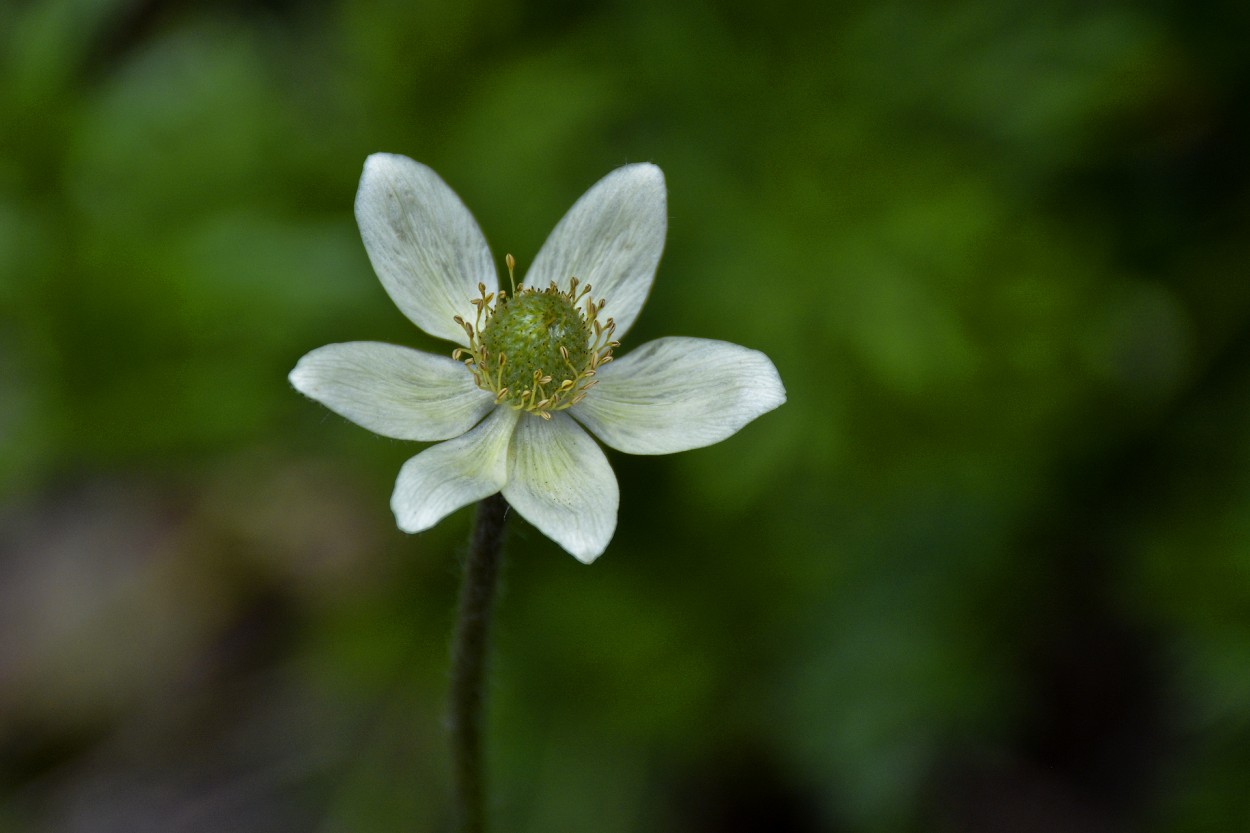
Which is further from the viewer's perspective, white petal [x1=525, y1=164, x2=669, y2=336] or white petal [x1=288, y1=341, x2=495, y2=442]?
white petal [x1=525, y1=164, x2=669, y2=336]

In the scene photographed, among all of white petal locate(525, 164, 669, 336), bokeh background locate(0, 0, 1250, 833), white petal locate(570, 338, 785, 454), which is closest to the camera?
white petal locate(570, 338, 785, 454)

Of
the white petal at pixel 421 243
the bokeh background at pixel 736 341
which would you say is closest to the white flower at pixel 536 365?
the white petal at pixel 421 243

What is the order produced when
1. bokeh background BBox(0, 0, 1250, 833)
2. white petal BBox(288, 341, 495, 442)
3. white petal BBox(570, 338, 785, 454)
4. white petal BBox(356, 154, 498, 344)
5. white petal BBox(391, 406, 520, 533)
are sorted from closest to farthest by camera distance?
white petal BBox(391, 406, 520, 533)
white petal BBox(288, 341, 495, 442)
white petal BBox(570, 338, 785, 454)
white petal BBox(356, 154, 498, 344)
bokeh background BBox(0, 0, 1250, 833)

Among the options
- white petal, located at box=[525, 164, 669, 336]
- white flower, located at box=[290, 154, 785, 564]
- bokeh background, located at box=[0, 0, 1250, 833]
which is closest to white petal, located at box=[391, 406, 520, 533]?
white flower, located at box=[290, 154, 785, 564]

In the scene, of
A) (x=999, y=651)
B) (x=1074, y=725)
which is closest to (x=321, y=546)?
(x=999, y=651)

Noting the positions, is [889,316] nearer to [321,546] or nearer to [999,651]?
[999,651]

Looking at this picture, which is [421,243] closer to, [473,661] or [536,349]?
[536,349]

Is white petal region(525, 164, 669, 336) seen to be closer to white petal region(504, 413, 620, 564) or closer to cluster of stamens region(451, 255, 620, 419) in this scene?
cluster of stamens region(451, 255, 620, 419)
